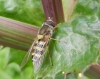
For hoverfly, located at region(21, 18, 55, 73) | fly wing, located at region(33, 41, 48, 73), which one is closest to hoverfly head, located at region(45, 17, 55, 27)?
hoverfly, located at region(21, 18, 55, 73)

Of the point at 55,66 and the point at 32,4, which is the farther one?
the point at 32,4

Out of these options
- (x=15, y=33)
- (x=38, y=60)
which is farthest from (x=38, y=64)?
(x=15, y=33)

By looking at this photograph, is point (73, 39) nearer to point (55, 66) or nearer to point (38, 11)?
point (55, 66)

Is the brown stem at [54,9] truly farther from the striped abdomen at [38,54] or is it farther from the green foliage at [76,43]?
the striped abdomen at [38,54]

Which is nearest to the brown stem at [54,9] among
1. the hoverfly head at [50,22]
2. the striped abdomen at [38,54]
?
the hoverfly head at [50,22]

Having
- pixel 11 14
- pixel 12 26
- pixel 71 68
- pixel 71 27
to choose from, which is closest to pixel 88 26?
pixel 71 27

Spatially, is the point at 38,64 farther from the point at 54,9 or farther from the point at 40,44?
the point at 54,9
